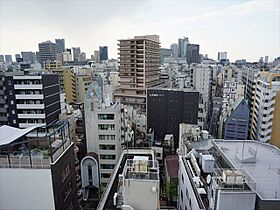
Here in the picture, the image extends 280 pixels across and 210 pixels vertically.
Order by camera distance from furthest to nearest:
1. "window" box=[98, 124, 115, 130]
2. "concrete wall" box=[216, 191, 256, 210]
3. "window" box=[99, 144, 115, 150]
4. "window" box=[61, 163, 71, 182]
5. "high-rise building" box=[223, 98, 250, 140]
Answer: "high-rise building" box=[223, 98, 250, 140] < "window" box=[99, 144, 115, 150] < "window" box=[98, 124, 115, 130] < "window" box=[61, 163, 71, 182] < "concrete wall" box=[216, 191, 256, 210]

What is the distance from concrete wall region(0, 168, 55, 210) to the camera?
9586 millimetres

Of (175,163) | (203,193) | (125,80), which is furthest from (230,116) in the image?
(125,80)

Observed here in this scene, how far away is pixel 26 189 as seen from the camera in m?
9.66

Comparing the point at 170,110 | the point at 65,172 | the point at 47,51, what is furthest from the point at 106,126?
the point at 47,51

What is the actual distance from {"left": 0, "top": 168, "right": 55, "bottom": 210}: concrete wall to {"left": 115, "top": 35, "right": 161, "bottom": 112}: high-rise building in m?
41.4

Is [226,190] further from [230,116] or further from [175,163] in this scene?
[230,116]

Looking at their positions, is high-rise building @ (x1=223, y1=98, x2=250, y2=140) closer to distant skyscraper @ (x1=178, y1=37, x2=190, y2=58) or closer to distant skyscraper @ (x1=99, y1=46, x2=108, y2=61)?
distant skyscraper @ (x1=99, y1=46, x2=108, y2=61)

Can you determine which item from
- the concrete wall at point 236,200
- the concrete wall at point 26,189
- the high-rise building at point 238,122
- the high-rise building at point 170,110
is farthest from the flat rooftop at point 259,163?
the high-rise building at point 170,110

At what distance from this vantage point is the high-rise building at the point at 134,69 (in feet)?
171

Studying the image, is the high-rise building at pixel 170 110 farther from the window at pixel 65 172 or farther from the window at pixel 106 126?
the window at pixel 65 172

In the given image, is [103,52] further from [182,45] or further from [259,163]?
[259,163]

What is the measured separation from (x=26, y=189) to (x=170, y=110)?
24.7 metres

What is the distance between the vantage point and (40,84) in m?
27.0

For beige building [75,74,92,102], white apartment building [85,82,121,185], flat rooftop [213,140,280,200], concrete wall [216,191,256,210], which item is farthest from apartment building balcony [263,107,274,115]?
beige building [75,74,92,102]
